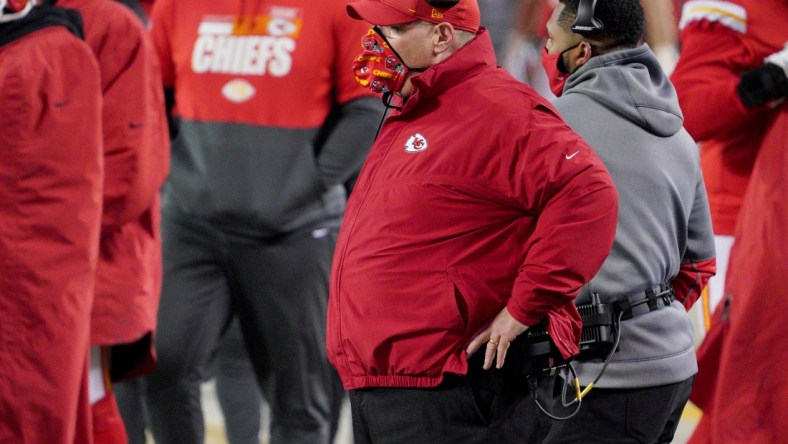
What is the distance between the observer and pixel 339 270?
236cm

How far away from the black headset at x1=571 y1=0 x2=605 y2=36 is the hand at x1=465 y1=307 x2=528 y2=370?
69 centimetres

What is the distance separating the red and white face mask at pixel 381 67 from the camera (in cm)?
235

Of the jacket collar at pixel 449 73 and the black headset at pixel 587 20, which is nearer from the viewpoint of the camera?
the jacket collar at pixel 449 73

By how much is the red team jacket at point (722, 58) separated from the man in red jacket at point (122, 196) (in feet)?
4.58

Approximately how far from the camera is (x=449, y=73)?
2.31 m

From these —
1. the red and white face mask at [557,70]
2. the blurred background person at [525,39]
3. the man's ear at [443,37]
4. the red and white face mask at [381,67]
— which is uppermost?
the man's ear at [443,37]

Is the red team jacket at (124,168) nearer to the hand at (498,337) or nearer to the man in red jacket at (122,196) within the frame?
the man in red jacket at (122,196)

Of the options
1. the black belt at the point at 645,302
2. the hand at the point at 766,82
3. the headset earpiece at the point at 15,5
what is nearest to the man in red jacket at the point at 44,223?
the headset earpiece at the point at 15,5

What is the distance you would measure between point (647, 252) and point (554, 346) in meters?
0.37

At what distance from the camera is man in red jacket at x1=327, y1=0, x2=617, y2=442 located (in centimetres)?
218

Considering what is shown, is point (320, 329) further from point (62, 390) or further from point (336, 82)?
point (62, 390)

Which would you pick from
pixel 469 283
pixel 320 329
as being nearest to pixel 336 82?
pixel 320 329

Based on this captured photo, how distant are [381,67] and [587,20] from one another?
499 millimetres

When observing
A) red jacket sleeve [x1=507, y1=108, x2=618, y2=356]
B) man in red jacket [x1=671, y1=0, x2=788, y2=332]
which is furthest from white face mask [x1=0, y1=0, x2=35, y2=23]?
man in red jacket [x1=671, y1=0, x2=788, y2=332]
